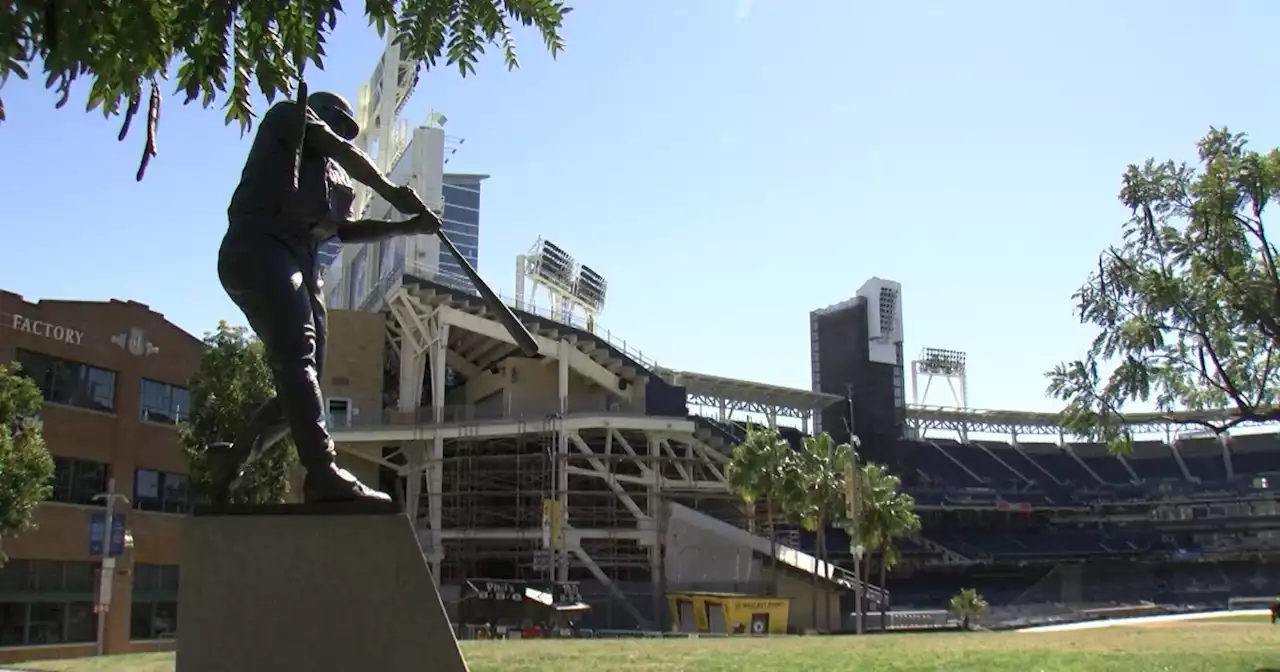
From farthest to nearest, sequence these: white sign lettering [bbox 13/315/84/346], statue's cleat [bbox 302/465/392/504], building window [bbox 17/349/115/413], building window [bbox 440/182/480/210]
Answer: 1. building window [bbox 440/182/480/210]
2. building window [bbox 17/349/115/413]
3. white sign lettering [bbox 13/315/84/346]
4. statue's cleat [bbox 302/465/392/504]

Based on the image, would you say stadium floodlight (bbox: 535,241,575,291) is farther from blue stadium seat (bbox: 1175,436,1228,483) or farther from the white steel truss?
blue stadium seat (bbox: 1175,436,1228,483)

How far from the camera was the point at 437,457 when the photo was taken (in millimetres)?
52938

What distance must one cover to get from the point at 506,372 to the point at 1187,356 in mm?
46398

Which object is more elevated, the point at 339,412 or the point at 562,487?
the point at 339,412

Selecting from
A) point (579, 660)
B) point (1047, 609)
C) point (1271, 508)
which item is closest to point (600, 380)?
point (1047, 609)

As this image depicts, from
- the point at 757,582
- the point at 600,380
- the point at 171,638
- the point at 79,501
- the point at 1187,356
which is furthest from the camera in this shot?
the point at 600,380

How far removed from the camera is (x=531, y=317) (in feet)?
177

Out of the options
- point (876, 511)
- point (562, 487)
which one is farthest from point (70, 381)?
point (876, 511)

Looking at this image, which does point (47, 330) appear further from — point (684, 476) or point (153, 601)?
point (684, 476)

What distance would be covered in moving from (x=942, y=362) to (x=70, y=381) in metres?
75.4

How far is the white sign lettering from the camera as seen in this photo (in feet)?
98.8

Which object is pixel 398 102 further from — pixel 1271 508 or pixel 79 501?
pixel 1271 508

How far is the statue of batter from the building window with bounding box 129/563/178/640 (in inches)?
1205

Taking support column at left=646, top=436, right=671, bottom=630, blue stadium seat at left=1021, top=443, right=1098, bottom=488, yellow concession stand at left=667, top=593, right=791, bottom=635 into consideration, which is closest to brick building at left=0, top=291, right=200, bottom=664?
yellow concession stand at left=667, top=593, right=791, bottom=635
